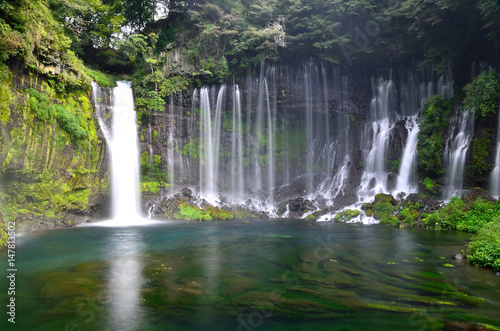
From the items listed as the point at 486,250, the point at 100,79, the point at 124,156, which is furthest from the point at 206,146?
the point at 486,250

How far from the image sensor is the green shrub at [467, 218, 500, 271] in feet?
26.6

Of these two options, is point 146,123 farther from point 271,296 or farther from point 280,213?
point 271,296

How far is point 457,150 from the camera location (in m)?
18.7

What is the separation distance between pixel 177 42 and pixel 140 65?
359 cm

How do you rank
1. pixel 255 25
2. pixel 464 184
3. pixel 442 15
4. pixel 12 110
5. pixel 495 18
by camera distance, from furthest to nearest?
pixel 255 25 < pixel 442 15 < pixel 464 184 < pixel 495 18 < pixel 12 110

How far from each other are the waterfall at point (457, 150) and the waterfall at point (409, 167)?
89.6 inches

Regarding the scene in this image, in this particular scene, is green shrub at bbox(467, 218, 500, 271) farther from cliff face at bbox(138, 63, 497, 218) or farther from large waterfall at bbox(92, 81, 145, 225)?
large waterfall at bbox(92, 81, 145, 225)

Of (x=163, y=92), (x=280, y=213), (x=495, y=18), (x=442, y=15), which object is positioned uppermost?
(x=442, y=15)

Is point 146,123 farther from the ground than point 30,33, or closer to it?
closer to it

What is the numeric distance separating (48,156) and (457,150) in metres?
23.2

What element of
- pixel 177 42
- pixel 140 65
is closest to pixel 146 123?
pixel 140 65

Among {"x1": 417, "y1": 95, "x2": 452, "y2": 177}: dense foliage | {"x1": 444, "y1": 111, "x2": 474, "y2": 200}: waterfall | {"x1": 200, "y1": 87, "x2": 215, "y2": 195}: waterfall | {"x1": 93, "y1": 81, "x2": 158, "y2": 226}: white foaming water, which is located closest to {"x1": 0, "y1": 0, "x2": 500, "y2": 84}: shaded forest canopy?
Answer: {"x1": 200, "y1": 87, "x2": 215, "y2": 195}: waterfall

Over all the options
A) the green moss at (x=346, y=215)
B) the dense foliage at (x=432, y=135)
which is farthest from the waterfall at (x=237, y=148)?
the dense foliage at (x=432, y=135)

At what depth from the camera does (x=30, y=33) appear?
15.3 metres
